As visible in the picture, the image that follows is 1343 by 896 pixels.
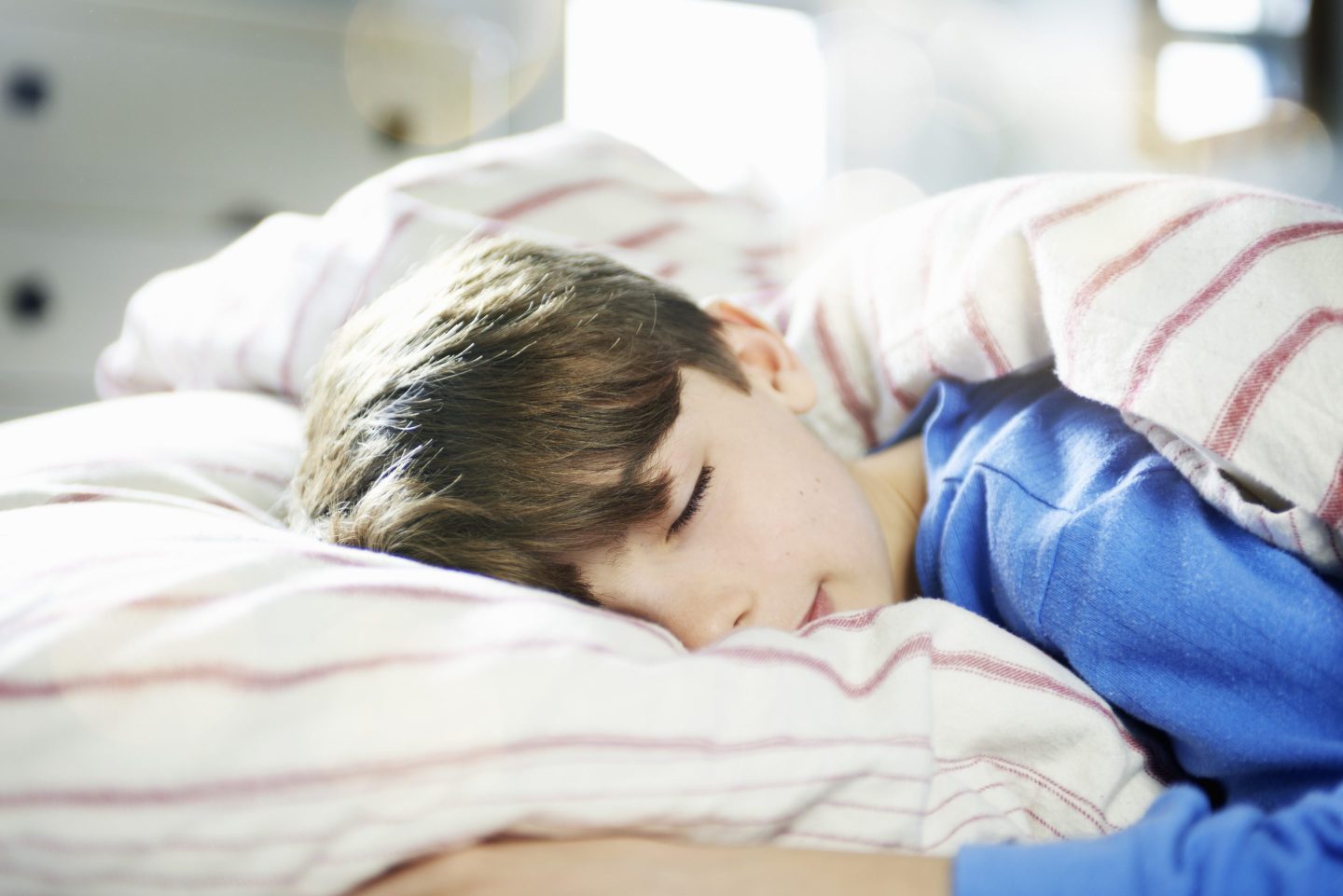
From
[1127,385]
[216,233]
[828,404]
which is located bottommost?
[216,233]

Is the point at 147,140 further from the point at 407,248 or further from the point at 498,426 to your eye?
the point at 498,426

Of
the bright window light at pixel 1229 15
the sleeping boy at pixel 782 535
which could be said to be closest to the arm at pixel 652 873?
the sleeping boy at pixel 782 535

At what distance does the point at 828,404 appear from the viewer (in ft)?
2.90

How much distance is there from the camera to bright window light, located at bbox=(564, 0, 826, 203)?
2.83 meters

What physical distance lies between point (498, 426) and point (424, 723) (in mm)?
242

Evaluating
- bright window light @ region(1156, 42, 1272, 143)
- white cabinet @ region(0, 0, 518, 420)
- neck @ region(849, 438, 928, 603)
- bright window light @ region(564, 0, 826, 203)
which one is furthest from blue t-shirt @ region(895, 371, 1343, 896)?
bright window light @ region(1156, 42, 1272, 143)

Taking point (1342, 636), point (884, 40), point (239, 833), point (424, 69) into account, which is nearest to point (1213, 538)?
point (1342, 636)

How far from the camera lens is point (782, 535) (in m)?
0.61

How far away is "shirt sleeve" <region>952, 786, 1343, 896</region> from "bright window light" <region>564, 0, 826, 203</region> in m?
2.53

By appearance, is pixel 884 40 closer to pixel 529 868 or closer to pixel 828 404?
pixel 828 404

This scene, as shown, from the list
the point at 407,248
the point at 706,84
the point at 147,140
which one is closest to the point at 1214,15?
the point at 706,84

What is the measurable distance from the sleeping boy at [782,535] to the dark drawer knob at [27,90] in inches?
53.8

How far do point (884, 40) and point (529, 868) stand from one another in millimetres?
3147

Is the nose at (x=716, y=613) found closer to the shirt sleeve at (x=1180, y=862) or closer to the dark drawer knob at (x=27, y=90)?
the shirt sleeve at (x=1180, y=862)
